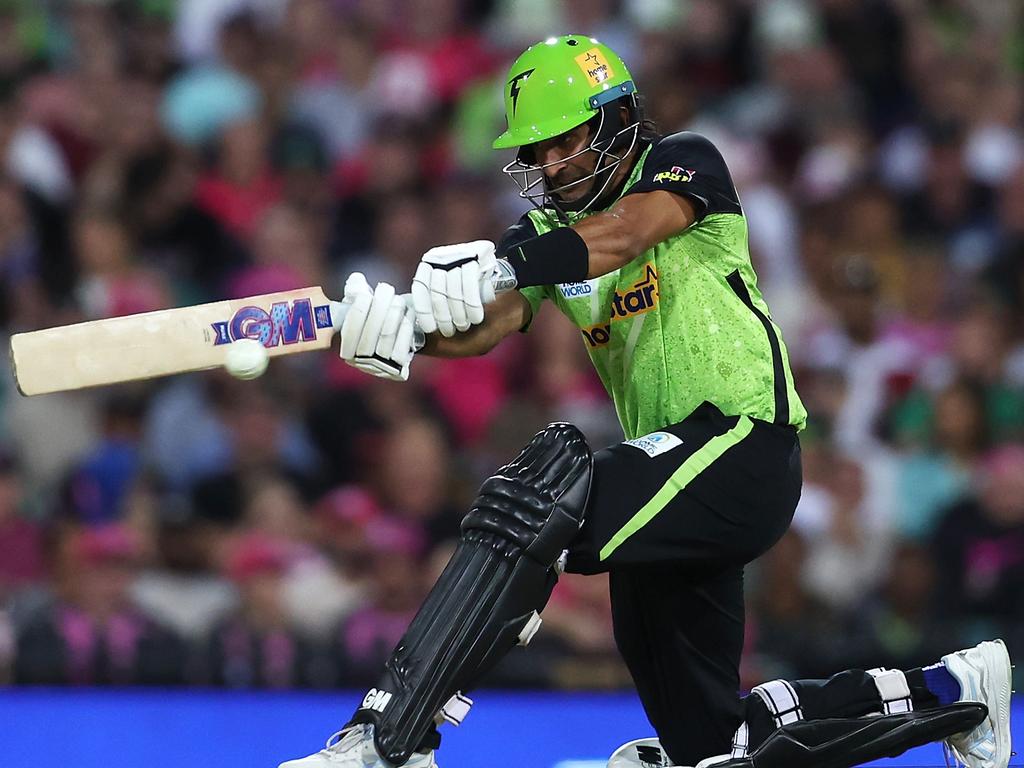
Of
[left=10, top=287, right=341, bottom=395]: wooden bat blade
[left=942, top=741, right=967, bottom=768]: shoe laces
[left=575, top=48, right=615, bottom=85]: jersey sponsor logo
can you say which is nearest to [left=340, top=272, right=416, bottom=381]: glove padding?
[left=10, top=287, right=341, bottom=395]: wooden bat blade

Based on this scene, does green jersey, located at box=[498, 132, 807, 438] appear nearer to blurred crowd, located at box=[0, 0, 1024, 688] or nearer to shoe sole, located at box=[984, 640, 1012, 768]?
shoe sole, located at box=[984, 640, 1012, 768]

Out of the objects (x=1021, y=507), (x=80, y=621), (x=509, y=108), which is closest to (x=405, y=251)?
(x=80, y=621)

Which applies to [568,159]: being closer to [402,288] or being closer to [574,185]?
[574,185]

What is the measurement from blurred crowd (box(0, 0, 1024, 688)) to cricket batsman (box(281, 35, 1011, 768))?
6.76 feet

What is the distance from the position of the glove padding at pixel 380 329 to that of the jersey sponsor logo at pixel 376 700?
0.74 m

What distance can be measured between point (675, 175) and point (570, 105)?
33cm

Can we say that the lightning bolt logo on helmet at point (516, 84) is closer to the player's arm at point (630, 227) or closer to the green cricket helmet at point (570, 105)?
the green cricket helmet at point (570, 105)

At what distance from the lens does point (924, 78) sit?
30.8 feet

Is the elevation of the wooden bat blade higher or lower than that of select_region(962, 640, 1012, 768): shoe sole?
higher

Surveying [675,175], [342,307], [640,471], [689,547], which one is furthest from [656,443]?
[342,307]

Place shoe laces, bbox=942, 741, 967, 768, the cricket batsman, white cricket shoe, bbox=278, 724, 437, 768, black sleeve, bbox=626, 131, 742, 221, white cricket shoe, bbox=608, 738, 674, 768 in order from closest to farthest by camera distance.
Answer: white cricket shoe, bbox=278, 724, 437, 768 → the cricket batsman → black sleeve, bbox=626, 131, 742, 221 → white cricket shoe, bbox=608, 738, 674, 768 → shoe laces, bbox=942, 741, 967, 768

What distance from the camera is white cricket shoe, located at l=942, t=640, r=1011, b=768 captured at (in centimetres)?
477

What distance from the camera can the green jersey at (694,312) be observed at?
4.43m

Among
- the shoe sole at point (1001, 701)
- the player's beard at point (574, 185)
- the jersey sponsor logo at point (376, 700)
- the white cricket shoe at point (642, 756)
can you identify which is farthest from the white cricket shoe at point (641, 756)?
the player's beard at point (574, 185)
